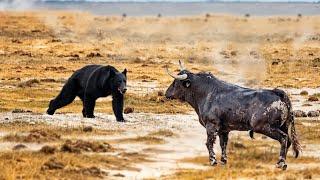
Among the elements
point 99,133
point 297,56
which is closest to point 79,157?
point 99,133

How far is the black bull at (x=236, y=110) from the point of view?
19094mm

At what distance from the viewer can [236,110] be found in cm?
1959

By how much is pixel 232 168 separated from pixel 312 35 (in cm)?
7692

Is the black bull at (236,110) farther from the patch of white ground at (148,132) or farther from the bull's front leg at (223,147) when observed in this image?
the patch of white ground at (148,132)

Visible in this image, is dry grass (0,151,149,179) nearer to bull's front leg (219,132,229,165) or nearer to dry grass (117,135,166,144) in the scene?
bull's front leg (219,132,229,165)

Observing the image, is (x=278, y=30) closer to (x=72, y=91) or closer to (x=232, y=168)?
(x=72, y=91)

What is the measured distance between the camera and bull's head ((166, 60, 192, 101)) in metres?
21.0

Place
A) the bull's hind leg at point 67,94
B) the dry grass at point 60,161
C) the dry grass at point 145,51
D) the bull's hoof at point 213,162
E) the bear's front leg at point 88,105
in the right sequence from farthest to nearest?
the dry grass at point 145,51 < the bull's hind leg at point 67,94 < the bear's front leg at point 88,105 < the bull's hoof at point 213,162 < the dry grass at point 60,161

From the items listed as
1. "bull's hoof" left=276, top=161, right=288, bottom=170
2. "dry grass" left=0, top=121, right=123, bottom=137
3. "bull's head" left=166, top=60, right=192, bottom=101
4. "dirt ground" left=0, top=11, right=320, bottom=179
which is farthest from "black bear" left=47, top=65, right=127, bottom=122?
"bull's hoof" left=276, top=161, right=288, bottom=170

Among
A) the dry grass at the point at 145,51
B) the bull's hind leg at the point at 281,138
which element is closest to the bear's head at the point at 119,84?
the dry grass at the point at 145,51

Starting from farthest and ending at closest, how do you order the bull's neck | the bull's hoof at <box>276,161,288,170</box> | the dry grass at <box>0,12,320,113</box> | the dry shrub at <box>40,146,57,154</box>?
the dry grass at <box>0,12,320,113</box>, the bull's neck, the dry shrub at <box>40,146,57,154</box>, the bull's hoof at <box>276,161,288,170</box>

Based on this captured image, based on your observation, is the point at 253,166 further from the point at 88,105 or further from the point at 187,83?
the point at 88,105

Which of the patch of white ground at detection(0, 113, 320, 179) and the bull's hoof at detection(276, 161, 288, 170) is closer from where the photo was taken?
the bull's hoof at detection(276, 161, 288, 170)

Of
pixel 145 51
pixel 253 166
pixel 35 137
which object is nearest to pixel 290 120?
pixel 253 166
